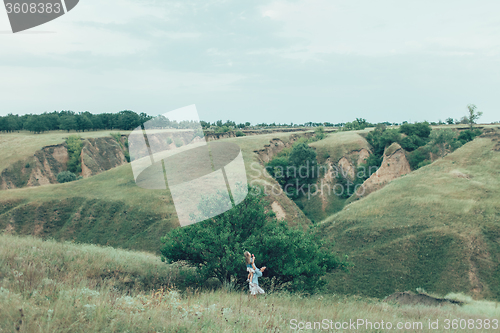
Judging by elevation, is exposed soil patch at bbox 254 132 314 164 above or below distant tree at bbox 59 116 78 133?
below

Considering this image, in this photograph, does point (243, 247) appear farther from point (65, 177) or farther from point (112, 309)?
point (65, 177)

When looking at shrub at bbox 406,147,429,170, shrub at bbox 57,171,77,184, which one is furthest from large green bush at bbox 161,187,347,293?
shrub at bbox 57,171,77,184

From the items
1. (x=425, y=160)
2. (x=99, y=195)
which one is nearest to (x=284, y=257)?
(x=99, y=195)

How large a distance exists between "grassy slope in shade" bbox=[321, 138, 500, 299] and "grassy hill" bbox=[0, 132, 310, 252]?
7.67m

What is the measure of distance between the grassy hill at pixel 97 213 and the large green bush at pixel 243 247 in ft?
51.6

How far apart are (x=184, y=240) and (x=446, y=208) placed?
2538cm

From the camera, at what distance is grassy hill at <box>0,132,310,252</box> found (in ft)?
95.9

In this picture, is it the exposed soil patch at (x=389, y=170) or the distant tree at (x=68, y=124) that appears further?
the distant tree at (x=68, y=124)

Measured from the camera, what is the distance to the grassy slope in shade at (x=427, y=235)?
21.8 m

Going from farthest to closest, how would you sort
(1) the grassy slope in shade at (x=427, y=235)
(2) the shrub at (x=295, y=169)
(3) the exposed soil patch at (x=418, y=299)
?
(2) the shrub at (x=295, y=169)
(1) the grassy slope in shade at (x=427, y=235)
(3) the exposed soil patch at (x=418, y=299)

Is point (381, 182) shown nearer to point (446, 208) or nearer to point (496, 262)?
point (446, 208)

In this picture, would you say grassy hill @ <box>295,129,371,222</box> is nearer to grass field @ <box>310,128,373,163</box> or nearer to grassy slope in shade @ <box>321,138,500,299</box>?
grass field @ <box>310,128,373,163</box>

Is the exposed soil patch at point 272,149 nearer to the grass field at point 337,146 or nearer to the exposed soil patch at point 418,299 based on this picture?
the grass field at point 337,146

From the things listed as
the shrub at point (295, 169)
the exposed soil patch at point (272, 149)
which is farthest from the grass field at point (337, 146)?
the exposed soil patch at point (272, 149)
